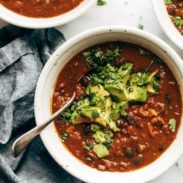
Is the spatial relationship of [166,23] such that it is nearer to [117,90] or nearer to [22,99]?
[117,90]

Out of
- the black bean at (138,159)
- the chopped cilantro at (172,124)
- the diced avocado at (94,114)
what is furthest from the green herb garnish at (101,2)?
the black bean at (138,159)

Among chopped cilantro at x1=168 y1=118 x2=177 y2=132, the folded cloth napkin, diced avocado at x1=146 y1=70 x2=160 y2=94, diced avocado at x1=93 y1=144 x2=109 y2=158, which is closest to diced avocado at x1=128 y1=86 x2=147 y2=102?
diced avocado at x1=146 y1=70 x2=160 y2=94

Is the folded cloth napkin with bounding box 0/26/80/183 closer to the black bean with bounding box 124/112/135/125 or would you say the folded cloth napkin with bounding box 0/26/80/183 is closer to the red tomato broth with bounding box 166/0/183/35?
the black bean with bounding box 124/112/135/125

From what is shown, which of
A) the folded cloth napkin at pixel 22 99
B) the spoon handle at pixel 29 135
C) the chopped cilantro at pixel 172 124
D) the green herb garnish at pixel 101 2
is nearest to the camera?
the spoon handle at pixel 29 135

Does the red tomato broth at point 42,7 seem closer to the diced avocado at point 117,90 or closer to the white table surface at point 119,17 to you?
the white table surface at point 119,17

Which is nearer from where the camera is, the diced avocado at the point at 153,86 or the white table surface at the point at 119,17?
the diced avocado at the point at 153,86

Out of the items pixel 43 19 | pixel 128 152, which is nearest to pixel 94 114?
pixel 128 152
